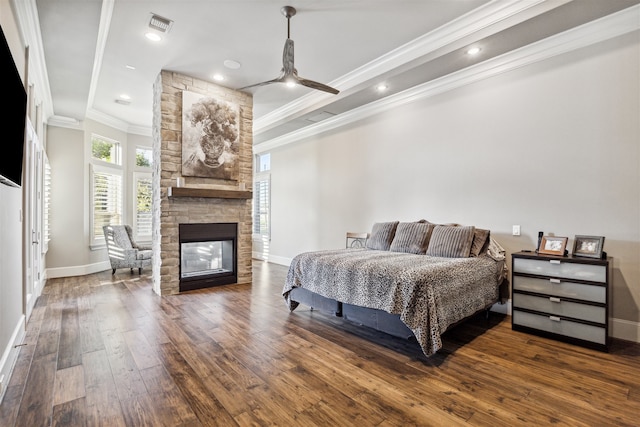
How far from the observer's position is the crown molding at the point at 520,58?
2.98m

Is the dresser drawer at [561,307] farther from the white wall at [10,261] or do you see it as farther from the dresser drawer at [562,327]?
the white wall at [10,261]

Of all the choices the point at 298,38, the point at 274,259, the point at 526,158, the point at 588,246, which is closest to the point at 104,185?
the point at 274,259

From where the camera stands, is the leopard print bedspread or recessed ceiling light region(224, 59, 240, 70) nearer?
the leopard print bedspread

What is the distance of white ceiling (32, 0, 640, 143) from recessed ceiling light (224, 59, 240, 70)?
0.08m

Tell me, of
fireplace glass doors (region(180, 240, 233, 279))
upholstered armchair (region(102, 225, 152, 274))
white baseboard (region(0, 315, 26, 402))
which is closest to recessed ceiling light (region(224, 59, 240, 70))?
fireplace glass doors (region(180, 240, 233, 279))

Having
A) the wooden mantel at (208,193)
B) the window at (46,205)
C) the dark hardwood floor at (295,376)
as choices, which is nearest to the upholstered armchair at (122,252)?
the window at (46,205)

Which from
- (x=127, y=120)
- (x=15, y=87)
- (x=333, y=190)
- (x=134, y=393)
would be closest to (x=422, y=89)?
(x=333, y=190)

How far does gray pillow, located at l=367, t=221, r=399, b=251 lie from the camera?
Answer: 174 inches

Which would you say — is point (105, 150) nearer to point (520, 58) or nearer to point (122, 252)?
point (122, 252)

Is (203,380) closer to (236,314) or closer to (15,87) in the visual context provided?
(236,314)

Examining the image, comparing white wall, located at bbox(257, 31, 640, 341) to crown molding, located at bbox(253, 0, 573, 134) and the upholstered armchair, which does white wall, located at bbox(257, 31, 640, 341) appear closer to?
crown molding, located at bbox(253, 0, 573, 134)

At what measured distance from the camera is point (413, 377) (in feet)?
7.50

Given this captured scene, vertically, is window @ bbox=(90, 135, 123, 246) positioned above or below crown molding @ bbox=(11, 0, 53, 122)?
below

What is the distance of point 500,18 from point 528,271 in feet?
8.35
